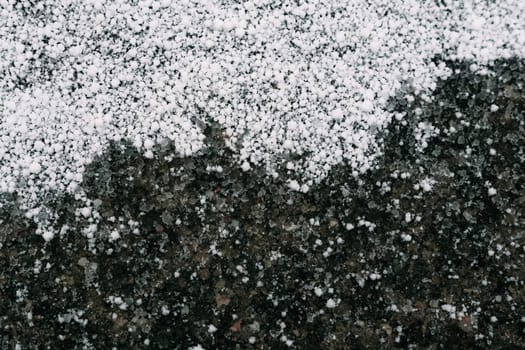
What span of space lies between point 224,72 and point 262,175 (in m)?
0.45

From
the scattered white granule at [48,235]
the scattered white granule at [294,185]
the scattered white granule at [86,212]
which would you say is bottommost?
the scattered white granule at [48,235]

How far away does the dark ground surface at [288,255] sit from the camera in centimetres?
180

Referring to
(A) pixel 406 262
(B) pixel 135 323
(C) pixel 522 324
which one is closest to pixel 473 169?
(A) pixel 406 262

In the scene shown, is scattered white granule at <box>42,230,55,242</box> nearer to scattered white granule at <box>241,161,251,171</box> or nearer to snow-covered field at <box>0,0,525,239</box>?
snow-covered field at <box>0,0,525,239</box>

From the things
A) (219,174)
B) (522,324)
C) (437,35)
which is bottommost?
(522,324)

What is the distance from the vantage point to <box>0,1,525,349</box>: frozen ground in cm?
181

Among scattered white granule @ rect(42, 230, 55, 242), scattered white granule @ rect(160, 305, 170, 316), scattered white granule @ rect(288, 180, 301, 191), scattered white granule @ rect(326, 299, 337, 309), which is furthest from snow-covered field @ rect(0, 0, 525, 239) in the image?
scattered white granule @ rect(160, 305, 170, 316)

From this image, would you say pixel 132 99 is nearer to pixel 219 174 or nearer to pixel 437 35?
pixel 219 174

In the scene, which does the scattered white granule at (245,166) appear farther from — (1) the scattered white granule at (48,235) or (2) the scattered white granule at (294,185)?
(1) the scattered white granule at (48,235)

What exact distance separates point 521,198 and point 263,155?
1.00 m

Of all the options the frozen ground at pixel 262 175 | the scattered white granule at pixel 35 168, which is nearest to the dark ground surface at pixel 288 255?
the frozen ground at pixel 262 175

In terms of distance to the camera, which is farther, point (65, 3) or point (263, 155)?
point (65, 3)

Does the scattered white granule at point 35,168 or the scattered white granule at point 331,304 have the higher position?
the scattered white granule at point 35,168

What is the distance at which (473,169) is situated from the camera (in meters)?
1.88
